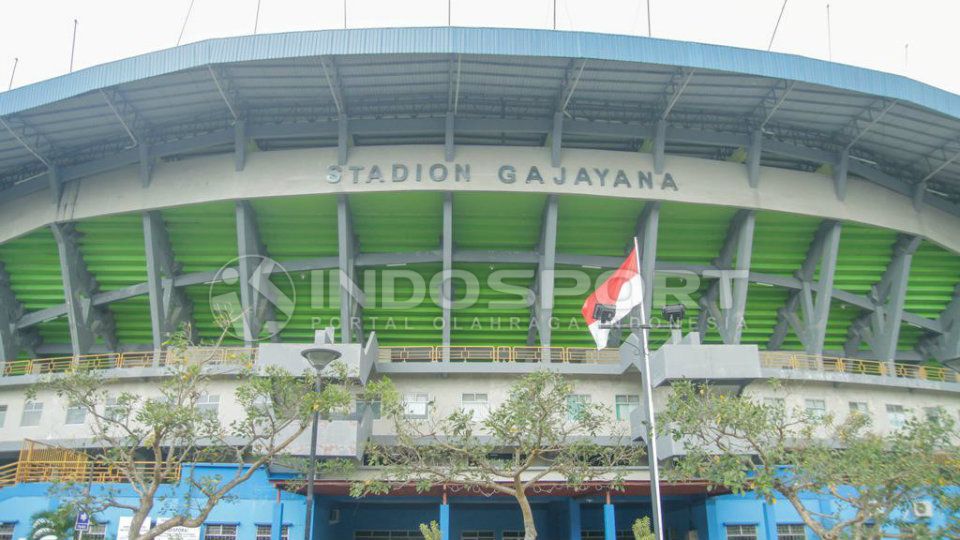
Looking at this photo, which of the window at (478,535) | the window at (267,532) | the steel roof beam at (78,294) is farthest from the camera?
the steel roof beam at (78,294)

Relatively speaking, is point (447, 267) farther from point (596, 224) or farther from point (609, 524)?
point (609, 524)

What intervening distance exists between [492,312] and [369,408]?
9.33 m

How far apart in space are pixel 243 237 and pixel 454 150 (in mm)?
10161

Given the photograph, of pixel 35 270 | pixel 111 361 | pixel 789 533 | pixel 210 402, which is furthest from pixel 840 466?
pixel 35 270

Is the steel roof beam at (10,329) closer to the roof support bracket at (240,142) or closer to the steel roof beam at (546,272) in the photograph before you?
the roof support bracket at (240,142)

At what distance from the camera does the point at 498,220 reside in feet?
116

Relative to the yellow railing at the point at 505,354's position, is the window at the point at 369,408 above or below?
below

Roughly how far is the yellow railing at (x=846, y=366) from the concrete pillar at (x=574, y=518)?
37.3ft

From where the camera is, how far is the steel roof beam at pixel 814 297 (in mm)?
35688

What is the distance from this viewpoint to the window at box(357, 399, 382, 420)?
3069 cm

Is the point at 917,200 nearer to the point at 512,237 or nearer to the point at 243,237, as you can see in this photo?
the point at 512,237

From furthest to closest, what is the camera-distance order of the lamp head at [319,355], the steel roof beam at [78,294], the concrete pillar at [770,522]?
the steel roof beam at [78,294] < the concrete pillar at [770,522] < the lamp head at [319,355]

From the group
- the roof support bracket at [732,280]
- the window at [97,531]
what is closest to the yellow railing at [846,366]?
the roof support bracket at [732,280]

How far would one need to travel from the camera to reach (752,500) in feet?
92.6
